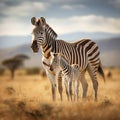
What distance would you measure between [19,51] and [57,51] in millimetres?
58940

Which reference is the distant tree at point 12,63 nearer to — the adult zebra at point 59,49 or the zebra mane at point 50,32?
the adult zebra at point 59,49

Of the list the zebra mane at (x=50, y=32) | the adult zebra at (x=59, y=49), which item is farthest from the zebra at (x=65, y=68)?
the zebra mane at (x=50, y=32)

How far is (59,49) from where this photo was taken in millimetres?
7129

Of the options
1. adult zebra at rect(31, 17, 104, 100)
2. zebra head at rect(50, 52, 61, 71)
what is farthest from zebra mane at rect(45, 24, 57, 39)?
zebra head at rect(50, 52, 61, 71)

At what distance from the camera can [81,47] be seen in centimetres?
768

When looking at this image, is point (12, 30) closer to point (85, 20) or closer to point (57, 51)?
point (85, 20)

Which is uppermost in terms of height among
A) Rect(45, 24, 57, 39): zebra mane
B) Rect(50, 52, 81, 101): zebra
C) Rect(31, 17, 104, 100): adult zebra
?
Rect(45, 24, 57, 39): zebra mane

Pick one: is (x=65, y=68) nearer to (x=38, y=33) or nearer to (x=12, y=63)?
(x=38, y=33)

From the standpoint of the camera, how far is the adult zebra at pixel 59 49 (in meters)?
6.81

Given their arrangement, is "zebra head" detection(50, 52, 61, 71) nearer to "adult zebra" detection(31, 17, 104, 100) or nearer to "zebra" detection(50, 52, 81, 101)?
"zebra" detection(50, 52, 81, 101)

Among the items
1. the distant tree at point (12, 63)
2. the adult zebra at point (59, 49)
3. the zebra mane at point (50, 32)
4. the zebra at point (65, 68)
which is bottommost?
the zebra at point (65, 68)

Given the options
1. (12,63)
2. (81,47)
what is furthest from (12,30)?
(12,63)

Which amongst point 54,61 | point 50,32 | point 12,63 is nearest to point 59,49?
point 50,32

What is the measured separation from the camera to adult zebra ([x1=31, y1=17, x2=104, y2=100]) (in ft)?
22.3
